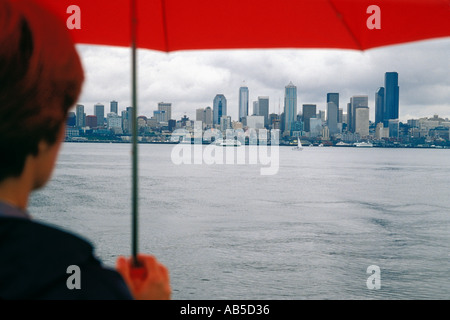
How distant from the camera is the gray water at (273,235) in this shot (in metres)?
21.2

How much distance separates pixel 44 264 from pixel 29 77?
1.06 ft

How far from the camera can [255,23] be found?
9.95ft

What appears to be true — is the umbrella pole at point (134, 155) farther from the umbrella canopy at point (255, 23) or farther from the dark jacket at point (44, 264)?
the dark jacket at point (44, 264)

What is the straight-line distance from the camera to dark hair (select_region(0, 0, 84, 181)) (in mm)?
899

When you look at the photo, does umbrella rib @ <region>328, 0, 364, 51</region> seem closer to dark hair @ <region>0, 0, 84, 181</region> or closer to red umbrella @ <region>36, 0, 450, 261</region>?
red umbrella @ <region>36, 0, 450, 261</region>

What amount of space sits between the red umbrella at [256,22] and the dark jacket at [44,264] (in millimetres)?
2172

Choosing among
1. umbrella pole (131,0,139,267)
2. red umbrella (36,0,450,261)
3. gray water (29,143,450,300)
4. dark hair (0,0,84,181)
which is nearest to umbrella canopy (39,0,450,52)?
red umbrella (36,0,450,261)

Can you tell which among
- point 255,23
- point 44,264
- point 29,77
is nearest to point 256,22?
point 255,23

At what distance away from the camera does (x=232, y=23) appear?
3.04 m

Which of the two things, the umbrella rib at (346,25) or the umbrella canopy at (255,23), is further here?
the umbrella rib at (346,25)

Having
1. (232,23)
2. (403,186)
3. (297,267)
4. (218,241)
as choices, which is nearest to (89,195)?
(218,241)

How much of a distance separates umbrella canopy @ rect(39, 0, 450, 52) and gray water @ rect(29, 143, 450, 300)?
16.3 m

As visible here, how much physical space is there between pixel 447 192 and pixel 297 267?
36.0 m

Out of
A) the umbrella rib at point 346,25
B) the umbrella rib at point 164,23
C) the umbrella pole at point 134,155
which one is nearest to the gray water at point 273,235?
the umbrella rib at point 164,23
